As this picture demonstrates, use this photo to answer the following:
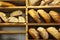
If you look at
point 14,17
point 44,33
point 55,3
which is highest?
point 55,3

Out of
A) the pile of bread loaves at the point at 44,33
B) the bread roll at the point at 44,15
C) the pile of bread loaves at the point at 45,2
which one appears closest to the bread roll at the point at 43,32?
the pile of bread loaves at the point at 44,33

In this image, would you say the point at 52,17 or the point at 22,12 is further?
the point at 22,12

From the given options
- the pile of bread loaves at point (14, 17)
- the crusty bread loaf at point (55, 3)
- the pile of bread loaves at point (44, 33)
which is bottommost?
the pile of bread loaves at point (44, 33)

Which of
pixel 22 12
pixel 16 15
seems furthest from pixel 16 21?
pixel 22 12

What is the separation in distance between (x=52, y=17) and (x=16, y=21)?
384mm

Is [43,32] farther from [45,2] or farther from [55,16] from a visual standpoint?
[45,2]

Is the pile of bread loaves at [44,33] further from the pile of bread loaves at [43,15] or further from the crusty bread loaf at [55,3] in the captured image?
the crusty bread loaf at [55,3]

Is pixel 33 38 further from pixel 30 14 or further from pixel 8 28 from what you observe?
pixel 8 28

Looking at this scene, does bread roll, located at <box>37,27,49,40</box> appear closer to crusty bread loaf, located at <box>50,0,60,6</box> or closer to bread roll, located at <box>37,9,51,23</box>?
bread roll, located at <box>37,9,51,23</box>

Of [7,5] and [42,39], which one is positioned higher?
[7,5]

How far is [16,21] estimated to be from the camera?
1.61m

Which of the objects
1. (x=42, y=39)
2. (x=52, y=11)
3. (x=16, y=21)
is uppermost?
(x=52, y=11)

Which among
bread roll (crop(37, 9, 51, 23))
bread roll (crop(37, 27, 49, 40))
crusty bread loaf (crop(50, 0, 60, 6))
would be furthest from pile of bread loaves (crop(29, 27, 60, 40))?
crusty bread loaf (crop(50, 0, 60, 6))

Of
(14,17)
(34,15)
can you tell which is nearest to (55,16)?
(34,15)
